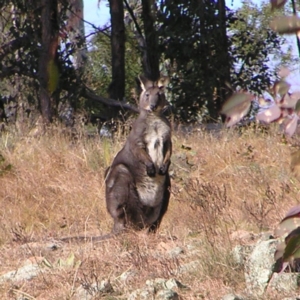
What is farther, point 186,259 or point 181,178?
point 181,178

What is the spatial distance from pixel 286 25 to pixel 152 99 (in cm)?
639

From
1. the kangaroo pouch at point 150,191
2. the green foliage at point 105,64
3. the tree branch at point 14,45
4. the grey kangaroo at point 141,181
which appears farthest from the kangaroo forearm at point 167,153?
the green foliage at point 105,64

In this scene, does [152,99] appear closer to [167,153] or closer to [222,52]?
[167,153]

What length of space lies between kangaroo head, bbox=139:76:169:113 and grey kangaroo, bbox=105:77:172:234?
0.24 m

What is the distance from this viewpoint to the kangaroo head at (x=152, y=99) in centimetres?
798

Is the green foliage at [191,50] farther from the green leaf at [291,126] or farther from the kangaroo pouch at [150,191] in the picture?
the green leaf at [291,126]

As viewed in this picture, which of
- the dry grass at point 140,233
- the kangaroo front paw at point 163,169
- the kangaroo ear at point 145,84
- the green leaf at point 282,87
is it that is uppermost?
the green leaf at point 282,87

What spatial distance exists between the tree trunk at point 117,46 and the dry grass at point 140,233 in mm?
4362

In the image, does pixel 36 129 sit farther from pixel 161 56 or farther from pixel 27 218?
pixel 161 56

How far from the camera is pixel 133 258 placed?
5.32 m

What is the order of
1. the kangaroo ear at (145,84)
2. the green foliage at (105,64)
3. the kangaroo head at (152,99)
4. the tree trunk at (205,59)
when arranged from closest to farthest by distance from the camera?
the kangaroo head at (152,99) < the kangaroo ear at (145,84) < the tree trunk at (205,59) < the green foliage at (105,64)

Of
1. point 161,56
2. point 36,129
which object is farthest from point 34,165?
point 161,56

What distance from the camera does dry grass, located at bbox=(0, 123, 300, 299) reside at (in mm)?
5039

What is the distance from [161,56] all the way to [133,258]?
11.6m
